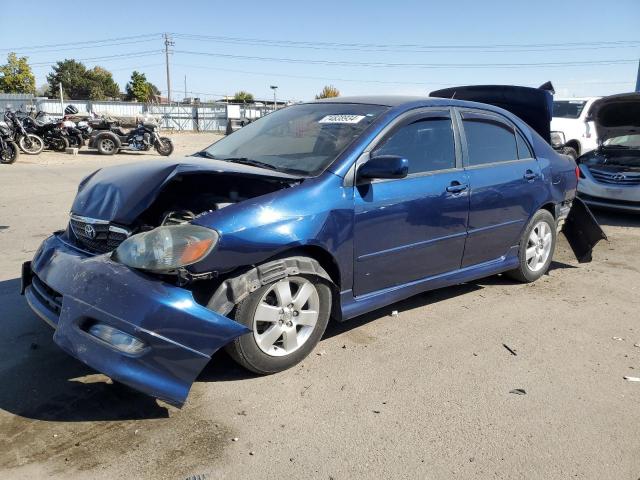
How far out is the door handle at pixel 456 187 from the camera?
13.3 feet

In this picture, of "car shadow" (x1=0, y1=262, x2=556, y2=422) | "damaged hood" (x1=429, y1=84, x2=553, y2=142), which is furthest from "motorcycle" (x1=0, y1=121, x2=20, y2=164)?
"damaged hood" (x1=429, y1=84, x2=553, y2=142)

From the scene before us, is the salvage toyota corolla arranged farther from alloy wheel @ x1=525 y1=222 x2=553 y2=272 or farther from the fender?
alloy wheel @ x1=525 y1=222 x2=553 y2=272

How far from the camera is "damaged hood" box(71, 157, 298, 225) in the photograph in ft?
10.5

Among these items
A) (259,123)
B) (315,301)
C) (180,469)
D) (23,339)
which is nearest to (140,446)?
(180,469)

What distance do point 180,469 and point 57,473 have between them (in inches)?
20.9

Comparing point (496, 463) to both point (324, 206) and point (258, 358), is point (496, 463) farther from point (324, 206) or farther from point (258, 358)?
point (324, 206)

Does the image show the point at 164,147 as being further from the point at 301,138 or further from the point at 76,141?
the point at 301,138

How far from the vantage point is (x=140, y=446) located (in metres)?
2.57

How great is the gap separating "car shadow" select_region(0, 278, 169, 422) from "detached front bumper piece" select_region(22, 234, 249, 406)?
31 centimetres

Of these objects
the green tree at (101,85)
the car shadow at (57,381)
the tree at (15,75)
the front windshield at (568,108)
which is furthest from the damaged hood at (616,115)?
the green tree at (101,85)

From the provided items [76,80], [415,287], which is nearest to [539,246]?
[415,287]

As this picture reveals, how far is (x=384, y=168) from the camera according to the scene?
134 inches

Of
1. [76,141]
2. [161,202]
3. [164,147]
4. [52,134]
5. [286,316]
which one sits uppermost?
[161,202]

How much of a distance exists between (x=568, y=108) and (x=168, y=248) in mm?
12470
